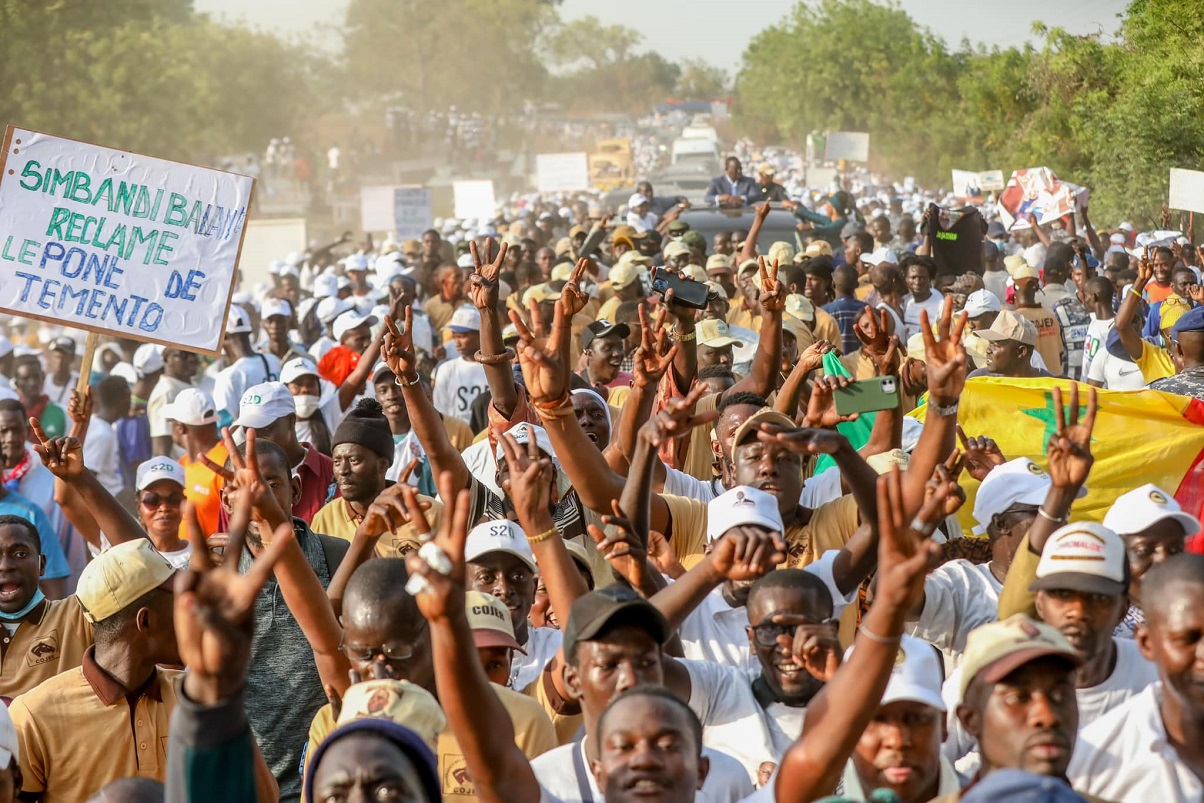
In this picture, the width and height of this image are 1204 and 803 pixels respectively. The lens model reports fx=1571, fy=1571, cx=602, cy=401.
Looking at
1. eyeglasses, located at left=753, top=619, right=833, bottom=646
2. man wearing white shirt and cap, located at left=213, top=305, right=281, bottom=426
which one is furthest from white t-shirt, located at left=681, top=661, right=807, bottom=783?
man wearing white shirt and cap, located at left=213, top=305, right=281, bottom=426

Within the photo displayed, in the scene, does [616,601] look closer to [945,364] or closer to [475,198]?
[945,364]

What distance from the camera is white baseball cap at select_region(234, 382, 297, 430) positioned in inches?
288

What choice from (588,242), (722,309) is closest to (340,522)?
(722,309)

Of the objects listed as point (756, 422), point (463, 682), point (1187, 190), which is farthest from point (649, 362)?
point (1187, 190)

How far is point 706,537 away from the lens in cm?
575

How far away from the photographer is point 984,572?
534cm

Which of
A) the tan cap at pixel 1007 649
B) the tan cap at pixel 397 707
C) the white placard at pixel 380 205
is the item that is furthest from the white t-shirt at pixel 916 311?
the white placard at pixel 380 205

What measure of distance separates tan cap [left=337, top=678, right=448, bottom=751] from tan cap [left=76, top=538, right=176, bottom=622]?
45.5 inches

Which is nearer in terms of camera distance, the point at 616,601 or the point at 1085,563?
the point at 616,601

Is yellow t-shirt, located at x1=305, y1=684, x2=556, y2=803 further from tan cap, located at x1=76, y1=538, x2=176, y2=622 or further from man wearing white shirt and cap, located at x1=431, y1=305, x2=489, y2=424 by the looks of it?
man wearing white shirt and cap, located at x1=431, y1=305, x2=489, y2=424

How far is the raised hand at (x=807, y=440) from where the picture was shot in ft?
15.5

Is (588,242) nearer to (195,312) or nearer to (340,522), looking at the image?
(195,312)

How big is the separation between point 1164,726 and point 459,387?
6.47 metres

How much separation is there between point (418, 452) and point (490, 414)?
99 cm
